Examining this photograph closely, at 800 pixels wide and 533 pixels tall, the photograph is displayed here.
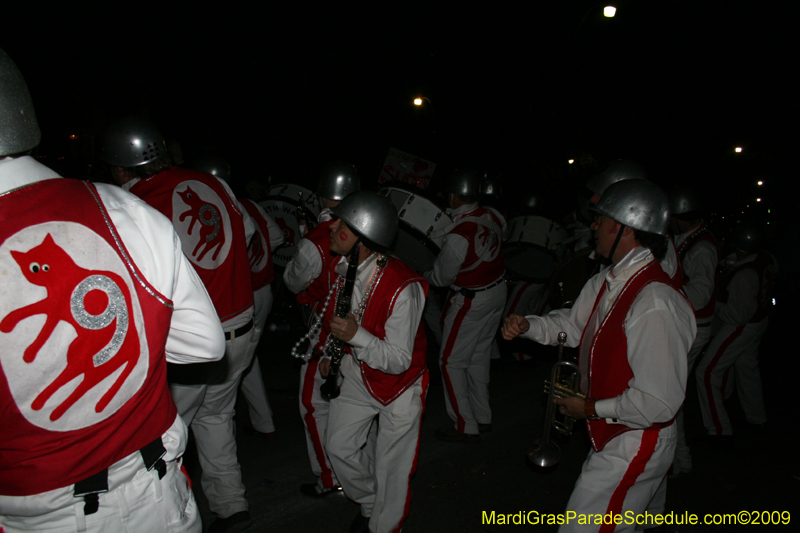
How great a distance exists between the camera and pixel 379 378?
9.48ft

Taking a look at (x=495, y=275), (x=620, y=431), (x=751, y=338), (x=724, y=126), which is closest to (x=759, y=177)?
(x=724, y=126)

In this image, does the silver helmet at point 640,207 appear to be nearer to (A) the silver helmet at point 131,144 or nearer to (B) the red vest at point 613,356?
(B) the red vest at point 613,356

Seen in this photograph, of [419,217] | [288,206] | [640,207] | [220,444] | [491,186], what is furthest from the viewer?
[491,186]

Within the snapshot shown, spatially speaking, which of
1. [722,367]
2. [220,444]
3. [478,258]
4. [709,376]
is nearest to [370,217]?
[220,444]

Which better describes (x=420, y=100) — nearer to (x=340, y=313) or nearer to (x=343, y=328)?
(x=340, y=313)

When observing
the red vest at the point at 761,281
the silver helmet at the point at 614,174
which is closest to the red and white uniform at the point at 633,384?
the silver helmet at the point at 614,174

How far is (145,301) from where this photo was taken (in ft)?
4.73

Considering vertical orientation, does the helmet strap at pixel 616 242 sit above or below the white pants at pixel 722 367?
above

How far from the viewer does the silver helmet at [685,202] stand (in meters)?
4.78

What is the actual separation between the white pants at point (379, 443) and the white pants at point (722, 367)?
3.52 m

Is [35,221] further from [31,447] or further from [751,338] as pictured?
[751,338]

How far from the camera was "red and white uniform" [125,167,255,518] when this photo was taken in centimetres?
300

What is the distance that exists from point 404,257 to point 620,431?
4263 millimetres

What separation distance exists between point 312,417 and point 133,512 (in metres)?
2.06
